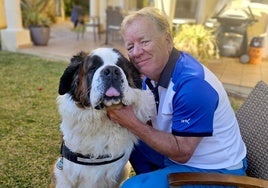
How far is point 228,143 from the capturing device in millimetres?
1906

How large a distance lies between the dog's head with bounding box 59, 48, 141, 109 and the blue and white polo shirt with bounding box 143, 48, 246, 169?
0.81 ft

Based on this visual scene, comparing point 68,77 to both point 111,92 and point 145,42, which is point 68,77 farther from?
point 145,42

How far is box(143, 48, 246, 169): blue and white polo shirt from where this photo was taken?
5.48ft

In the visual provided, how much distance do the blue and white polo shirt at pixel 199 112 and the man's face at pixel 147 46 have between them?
0.06 meters

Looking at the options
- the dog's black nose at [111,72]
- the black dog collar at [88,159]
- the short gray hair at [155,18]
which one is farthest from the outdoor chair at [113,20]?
the dog's black nose at [111,72]

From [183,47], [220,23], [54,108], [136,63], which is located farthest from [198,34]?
[136,63]

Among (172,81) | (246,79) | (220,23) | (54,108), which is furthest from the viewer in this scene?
(220,23)

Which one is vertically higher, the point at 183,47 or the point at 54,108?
the point at 183,47

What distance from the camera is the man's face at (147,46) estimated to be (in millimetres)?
1810

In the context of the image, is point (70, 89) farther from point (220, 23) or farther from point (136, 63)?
point (220, 23)

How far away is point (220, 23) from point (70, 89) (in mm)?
6398

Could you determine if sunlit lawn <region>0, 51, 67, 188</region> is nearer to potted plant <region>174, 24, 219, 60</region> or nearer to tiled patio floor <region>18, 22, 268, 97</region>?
tiled patio floor <region>18, 22, 268, 97</region>

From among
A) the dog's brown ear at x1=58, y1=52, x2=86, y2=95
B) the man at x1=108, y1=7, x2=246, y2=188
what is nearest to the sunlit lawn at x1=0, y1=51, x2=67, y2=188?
the dog's brown ear at x1=58, y1=52, x2=86, y2=95

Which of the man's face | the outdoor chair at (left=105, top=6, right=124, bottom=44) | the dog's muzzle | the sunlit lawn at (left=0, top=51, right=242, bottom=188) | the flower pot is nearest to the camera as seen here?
the dog's muzzle
